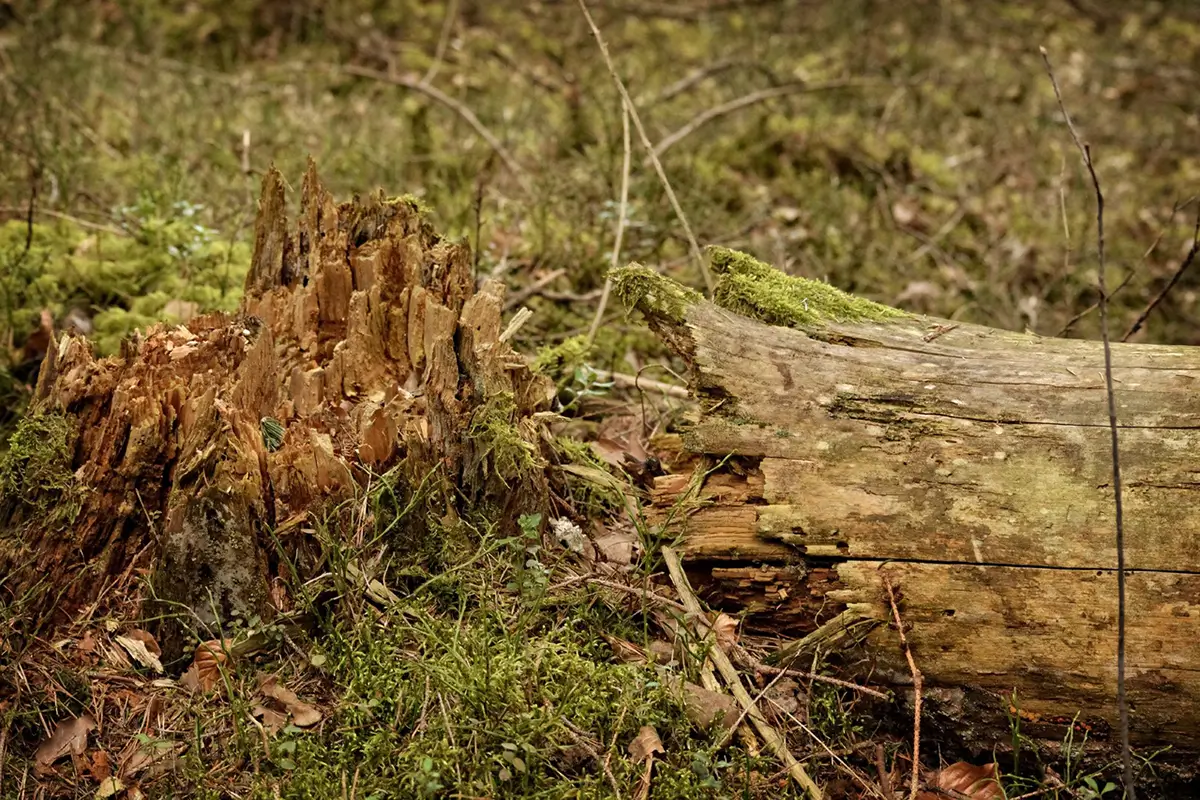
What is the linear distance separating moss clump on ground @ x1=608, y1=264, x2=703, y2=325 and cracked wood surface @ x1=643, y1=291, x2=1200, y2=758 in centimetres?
3

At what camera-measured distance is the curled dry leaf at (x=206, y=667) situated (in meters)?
2.55

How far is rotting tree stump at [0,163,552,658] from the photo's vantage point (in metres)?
2.60

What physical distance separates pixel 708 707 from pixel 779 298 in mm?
1263

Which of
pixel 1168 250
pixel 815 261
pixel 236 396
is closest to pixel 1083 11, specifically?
pixel 1168 250

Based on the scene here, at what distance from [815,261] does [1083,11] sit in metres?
6.98

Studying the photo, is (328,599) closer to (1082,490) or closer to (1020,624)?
(1020,624)

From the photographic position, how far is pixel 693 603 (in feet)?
8.93

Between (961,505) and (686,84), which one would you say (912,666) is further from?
(686,84)

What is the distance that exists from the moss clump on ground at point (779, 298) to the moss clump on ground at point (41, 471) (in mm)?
2020

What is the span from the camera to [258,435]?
268 cm

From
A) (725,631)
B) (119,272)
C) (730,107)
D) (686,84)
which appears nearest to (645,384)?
(725,631)

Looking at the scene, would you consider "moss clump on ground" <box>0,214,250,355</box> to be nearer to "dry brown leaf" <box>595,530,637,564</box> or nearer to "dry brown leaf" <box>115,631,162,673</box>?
"dry brown leaf" <box>115,631,162,673</box>

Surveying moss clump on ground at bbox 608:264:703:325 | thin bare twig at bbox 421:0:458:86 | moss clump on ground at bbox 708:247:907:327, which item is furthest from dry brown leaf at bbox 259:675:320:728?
thin bare twig at bbox 421:0:458:86

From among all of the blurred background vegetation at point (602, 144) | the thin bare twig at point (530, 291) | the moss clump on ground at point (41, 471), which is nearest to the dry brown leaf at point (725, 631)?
the blurred background vegetation at point (602, 144)
